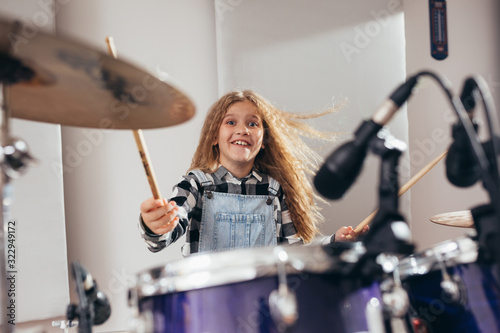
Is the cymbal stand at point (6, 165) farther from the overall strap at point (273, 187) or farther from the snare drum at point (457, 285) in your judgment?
the overall strap at point (273, 187)

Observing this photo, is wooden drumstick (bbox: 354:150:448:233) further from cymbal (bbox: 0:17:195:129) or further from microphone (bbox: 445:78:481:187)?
cymbal (bbox: 0:17:195:129)

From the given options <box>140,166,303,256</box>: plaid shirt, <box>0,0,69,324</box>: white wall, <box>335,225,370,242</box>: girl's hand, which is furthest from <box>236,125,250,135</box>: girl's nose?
<box>0,0,69,324</box>: white wall

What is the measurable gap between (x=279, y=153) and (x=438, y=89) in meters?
0.79

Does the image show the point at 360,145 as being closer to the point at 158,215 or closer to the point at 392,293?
the point at 392,293

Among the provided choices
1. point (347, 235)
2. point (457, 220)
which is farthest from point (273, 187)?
point (457, 220)

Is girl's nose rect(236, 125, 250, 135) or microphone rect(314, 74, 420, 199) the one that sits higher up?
girl's nose rect(236, 125, 250, 135)

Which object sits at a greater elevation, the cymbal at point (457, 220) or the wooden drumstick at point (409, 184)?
the wooden drumstick at point (409, 184)

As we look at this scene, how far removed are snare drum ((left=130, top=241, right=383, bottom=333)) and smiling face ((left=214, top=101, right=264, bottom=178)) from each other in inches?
29.1

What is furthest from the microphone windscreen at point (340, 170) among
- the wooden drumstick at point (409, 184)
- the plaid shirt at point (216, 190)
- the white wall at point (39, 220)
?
the white wall at point (39, 220)

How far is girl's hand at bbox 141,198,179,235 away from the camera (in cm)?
90

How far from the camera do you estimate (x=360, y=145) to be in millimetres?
574

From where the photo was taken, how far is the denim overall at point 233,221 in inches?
50.0

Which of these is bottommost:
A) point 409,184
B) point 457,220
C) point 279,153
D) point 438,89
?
point 457,220

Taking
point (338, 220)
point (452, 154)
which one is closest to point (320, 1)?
point (338, 220)
